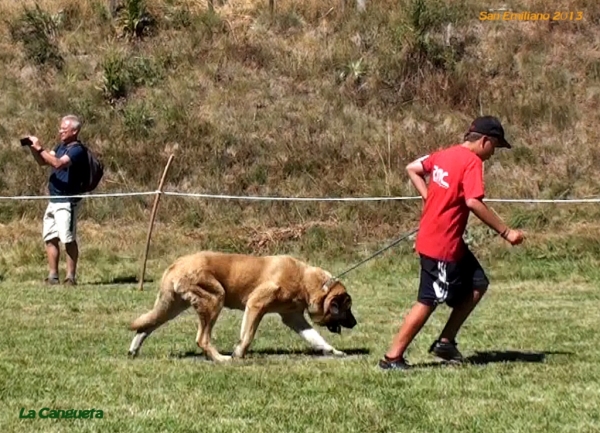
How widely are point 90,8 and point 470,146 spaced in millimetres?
17047

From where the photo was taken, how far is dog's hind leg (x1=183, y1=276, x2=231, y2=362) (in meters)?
7.46

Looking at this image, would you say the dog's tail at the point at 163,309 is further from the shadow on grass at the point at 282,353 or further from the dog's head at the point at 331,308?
the dog's head at the point at 331,308

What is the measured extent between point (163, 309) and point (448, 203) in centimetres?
240

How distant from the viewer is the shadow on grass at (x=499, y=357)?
7320 millimetres

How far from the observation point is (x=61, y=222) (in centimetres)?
1266

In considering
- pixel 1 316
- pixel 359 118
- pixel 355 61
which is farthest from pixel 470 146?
pixel 355 61

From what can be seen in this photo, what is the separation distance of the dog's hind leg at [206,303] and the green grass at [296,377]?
0.57 ft

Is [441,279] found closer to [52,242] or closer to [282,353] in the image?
[282,353]

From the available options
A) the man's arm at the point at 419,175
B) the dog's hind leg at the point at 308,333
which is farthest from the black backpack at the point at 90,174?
the man's arm at the point at 419,175

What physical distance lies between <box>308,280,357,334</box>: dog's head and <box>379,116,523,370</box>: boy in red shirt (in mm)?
830

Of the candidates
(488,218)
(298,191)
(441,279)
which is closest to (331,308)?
(441,279)

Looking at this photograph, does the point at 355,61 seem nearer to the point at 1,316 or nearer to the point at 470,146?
the point at 1,316

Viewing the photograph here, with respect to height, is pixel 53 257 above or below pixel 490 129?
below

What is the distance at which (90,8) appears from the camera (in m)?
22.4
